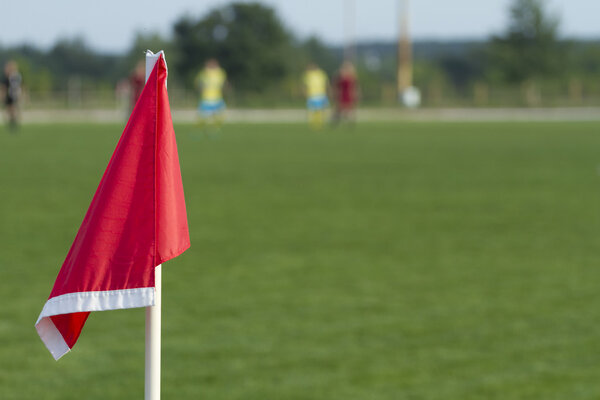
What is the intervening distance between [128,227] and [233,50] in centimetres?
8003

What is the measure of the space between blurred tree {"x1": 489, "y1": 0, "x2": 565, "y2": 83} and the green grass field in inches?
2823

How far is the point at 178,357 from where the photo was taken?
17.4 ft

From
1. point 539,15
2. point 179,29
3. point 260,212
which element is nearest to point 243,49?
point 179,29

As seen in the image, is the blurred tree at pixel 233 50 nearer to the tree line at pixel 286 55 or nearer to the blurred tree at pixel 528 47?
the tree line at pixel 286 55

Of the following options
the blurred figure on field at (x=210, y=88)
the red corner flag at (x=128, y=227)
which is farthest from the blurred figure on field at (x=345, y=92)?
the red corner flag at (x=128, y=227)

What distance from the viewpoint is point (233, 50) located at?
81.1 metres

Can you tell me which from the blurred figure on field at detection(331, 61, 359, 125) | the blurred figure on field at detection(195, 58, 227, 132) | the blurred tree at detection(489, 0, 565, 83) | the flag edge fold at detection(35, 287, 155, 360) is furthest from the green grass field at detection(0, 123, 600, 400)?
the blurred tree at detection(489, 0, 565, 83)

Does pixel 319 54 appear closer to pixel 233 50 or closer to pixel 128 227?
pixel 233 50

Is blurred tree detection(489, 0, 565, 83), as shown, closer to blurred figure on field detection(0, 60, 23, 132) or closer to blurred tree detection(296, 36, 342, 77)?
blurred tree detection(296, 36, 342, 77)

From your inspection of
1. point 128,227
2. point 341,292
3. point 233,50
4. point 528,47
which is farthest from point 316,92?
point 528,47

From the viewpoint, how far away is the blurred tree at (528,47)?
283 ft

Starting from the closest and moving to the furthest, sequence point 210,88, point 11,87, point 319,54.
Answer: point 210,88 < point 11,87 < point 319,54

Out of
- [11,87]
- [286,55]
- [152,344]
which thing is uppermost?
[286,55]

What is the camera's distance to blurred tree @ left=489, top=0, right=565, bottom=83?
283 feet
